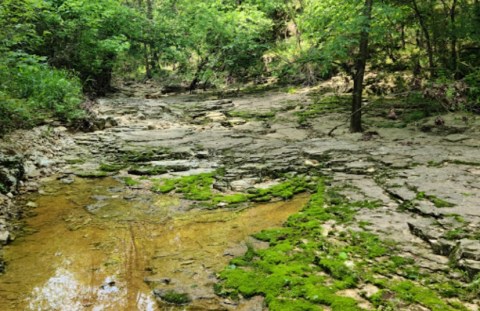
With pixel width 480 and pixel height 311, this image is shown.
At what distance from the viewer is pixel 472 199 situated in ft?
16.0

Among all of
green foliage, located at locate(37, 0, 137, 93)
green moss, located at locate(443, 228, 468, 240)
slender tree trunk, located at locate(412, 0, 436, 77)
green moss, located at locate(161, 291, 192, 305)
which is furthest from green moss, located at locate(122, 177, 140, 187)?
slender tree trunk, located at locate(412, 0, 436, 77)

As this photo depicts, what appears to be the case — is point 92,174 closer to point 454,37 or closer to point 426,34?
point 426,34

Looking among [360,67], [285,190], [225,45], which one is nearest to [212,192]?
[285,190]

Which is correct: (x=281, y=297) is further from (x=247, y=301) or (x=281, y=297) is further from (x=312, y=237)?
(x=312, y=237)

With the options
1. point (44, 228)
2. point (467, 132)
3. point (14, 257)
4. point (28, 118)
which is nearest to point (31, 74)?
point (28, 118)

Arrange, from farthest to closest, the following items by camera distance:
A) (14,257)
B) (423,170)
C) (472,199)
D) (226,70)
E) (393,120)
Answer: (226,70)
(393,120)
(423,170)
(472,199)
(14,257)

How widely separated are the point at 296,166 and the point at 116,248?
3857 millimetres

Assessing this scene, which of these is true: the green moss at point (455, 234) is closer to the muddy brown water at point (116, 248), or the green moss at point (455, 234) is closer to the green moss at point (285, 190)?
the muddy brown water at point (116, 248)

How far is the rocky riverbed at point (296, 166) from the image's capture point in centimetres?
424

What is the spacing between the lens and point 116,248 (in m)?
4.48

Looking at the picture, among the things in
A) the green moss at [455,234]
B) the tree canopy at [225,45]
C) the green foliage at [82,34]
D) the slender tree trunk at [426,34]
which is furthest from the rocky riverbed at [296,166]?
the green foliage at [82,34]

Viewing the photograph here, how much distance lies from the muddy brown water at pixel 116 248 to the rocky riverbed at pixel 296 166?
21 centimetres

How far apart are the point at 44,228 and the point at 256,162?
3.99 metres

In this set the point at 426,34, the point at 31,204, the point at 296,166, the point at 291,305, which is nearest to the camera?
the point at 291,305
